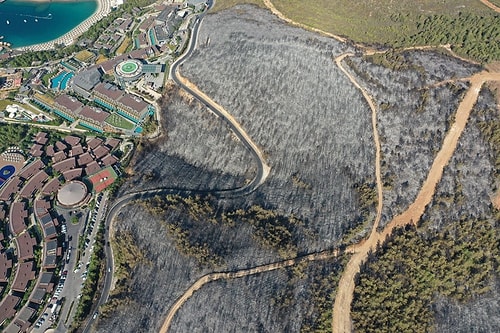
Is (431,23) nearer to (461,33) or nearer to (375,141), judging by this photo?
(461,33)

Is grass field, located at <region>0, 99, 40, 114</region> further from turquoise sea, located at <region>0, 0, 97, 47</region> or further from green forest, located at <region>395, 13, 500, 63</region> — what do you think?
green forest, located at <region>395, 13, 500, 63</region>

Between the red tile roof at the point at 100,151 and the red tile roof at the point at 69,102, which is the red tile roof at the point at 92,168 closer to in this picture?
the red tile roof at the point at 100,151

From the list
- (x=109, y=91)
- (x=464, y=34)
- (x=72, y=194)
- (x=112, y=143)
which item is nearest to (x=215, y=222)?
(x=72, y=194)

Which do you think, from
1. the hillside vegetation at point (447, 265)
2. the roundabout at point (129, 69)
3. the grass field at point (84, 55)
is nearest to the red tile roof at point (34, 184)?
the roundabout at point (129, 69)

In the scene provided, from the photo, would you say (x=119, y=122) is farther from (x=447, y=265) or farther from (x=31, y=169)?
(x=447, y=265)

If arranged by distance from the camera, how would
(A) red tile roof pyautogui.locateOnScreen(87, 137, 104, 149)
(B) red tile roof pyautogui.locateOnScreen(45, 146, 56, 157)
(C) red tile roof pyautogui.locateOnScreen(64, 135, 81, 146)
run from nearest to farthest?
(B) red tile roof pyautogui.locateOnScreen(45, 146, 56, 157) < (A) red tile roof pyautogui.locateOnScreen(87, 137, 104, 149) < (C) red tile roof pyautogui.locateOnScreen(64, 135, 81, 146)

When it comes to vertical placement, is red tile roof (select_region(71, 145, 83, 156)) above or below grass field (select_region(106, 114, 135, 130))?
below

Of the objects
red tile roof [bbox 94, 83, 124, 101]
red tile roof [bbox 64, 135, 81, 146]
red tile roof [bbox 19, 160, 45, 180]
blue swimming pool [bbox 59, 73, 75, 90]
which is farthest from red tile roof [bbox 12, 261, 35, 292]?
blue swimming pool [bbox 59, 73, 75, 90]
